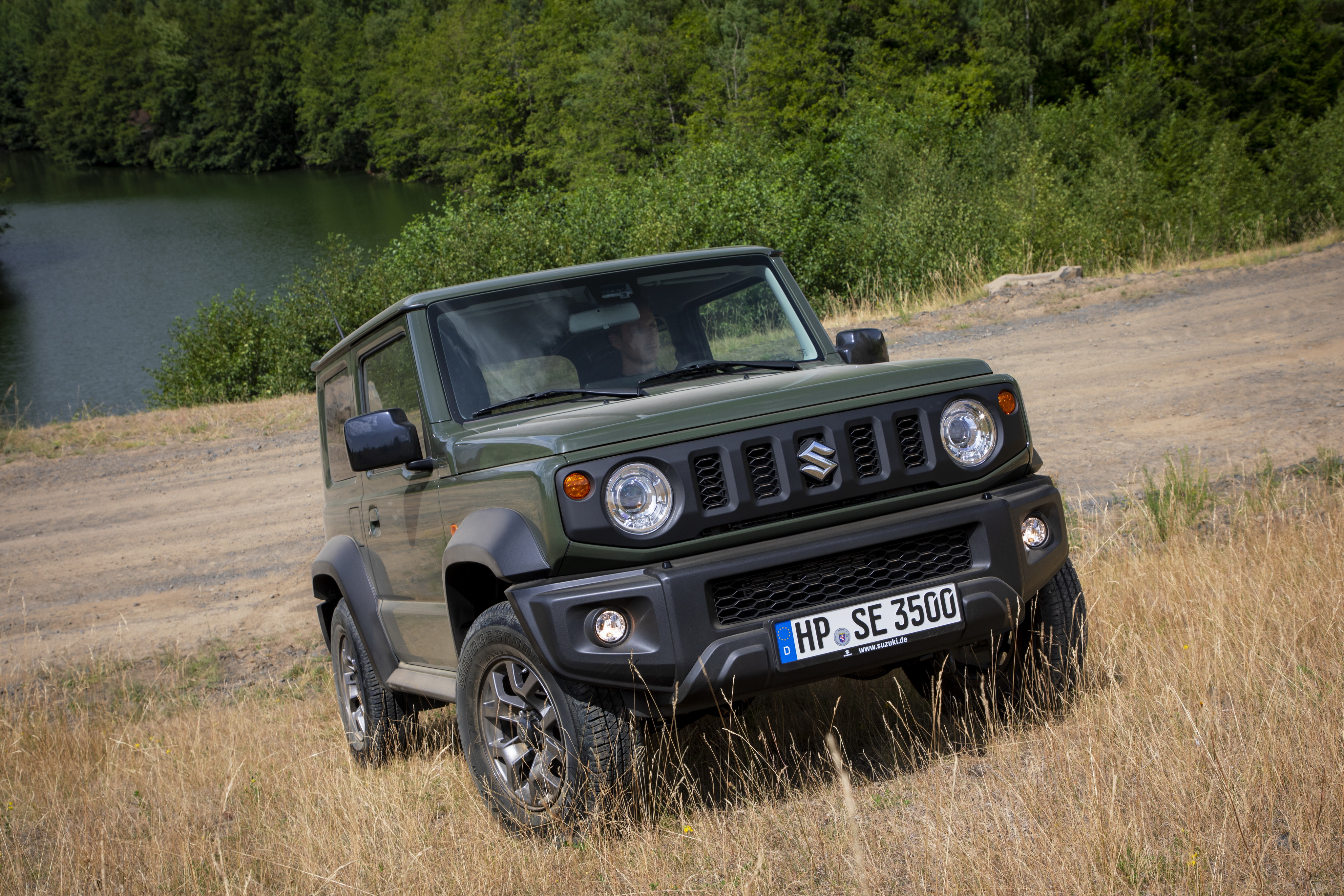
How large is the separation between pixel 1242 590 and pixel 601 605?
3.28 meters

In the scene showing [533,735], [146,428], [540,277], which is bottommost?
[533,735]

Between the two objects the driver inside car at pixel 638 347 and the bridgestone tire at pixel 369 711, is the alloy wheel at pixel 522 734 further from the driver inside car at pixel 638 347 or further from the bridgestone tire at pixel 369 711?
the bridgestone tire at pixel 369 711

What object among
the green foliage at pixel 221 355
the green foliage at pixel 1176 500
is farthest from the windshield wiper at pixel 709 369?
the green foliage at pixel 221 355

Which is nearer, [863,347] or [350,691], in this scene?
[863,347]

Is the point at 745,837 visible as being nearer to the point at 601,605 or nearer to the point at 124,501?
the point at 601,605

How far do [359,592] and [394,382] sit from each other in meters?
0.97

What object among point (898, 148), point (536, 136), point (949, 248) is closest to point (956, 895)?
point (949, 248)

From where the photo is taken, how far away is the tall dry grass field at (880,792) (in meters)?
2.73

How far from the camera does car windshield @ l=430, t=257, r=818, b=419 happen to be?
4016 mm

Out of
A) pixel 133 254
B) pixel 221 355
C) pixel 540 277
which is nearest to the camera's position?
pixel 540 277

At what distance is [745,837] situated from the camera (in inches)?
121

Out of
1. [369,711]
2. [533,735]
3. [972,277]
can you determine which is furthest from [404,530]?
[972,277]

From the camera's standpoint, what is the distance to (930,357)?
1257cm

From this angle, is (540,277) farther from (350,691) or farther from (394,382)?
(350,691)
